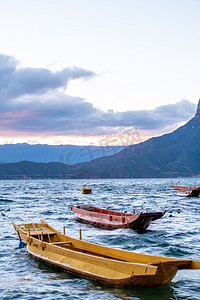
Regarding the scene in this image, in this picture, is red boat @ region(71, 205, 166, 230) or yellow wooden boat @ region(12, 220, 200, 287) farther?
red boat @ region(71, 205, 166, 230)

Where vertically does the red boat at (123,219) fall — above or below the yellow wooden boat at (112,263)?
below

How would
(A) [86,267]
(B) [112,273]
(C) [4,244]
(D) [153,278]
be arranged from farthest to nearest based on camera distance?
1. (C) [4,244]
2. (A) [86,267]
3. (B) [112,273]
4. (D) [153,278]

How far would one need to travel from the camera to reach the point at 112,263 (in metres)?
12.3

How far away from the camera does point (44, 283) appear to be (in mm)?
13719

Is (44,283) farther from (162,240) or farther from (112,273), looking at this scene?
(162,240)

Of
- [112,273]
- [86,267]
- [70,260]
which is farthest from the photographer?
[70,260]

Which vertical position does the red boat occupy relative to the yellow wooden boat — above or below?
below

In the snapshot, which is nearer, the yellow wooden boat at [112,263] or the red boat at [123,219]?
the yellow wooden boat at [112,263]

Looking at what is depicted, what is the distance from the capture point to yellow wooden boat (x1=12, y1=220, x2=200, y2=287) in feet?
37.6

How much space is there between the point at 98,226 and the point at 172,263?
59.8ft

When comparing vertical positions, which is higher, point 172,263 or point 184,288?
point 172,263

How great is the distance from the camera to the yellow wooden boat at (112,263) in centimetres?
1146

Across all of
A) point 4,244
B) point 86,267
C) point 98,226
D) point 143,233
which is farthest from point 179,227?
point 86,267

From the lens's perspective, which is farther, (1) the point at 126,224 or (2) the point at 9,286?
(1) the point at 126,224
